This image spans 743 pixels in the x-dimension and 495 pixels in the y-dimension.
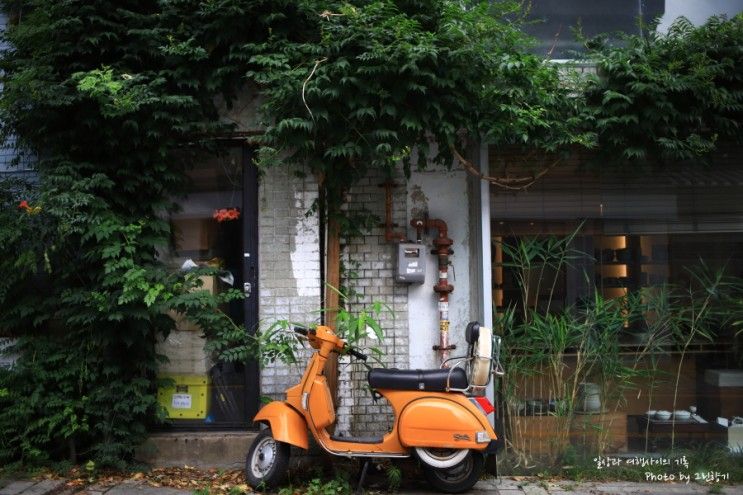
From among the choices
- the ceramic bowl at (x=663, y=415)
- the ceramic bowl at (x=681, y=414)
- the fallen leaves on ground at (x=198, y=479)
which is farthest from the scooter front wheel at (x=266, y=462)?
the ceramic bowl at (x=681, y=414)

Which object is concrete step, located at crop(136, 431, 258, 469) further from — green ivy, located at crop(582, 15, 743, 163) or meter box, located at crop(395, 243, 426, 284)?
green ivy, located at crop(582, 15, 743, 163)

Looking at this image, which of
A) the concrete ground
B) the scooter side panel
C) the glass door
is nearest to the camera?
the scooter side panel

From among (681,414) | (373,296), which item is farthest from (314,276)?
(681,414)

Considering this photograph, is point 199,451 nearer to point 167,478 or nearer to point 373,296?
point 167,478

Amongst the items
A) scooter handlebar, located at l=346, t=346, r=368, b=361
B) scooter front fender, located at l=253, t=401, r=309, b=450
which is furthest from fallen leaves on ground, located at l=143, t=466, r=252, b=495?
scooter handlebar, located at l=346, t=346, r=368, b=361

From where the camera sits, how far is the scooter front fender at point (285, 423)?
5184 millimetres

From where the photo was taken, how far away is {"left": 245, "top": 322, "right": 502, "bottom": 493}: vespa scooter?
5082mm

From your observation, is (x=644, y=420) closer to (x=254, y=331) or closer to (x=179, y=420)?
(x=254, y=331)

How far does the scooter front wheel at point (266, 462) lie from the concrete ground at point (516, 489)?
539 mm

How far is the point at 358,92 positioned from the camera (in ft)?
17.9

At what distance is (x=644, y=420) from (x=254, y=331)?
143 inches

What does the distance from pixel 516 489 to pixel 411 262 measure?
209 centimetres

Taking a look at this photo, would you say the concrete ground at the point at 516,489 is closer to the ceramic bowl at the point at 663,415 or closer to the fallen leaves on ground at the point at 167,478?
the fallen leaves on ground at the point at 167,478

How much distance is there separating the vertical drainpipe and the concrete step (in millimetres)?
1920
